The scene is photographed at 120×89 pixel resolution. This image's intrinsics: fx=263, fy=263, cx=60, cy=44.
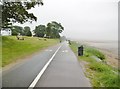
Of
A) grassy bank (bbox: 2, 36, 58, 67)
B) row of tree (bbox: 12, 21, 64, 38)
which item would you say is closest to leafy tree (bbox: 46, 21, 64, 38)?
row of tree (bbox: 12, 21, 64, 38)

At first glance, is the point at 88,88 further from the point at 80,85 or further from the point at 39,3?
the point at 39,3

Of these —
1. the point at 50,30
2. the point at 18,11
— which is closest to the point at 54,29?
the point at 50,30

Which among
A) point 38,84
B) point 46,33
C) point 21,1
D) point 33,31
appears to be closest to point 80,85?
point 38,84

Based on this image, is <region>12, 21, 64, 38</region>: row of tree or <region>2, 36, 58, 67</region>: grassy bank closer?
<region>2, 36, 58, 67</region>: grassy bank

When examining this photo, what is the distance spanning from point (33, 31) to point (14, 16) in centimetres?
12997

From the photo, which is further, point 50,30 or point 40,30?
point 40,30

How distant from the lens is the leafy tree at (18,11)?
36781mm

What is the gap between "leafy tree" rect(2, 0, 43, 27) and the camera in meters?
36.8

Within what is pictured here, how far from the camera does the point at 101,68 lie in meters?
16.1

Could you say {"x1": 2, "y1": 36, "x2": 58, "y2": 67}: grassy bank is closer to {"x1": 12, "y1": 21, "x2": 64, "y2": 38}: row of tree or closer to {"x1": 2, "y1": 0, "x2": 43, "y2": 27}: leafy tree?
{"x1": 2, "y1": 0, "x2": 43, "y2": 27}: leafy tree

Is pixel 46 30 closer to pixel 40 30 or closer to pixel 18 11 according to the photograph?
pixel 40 30

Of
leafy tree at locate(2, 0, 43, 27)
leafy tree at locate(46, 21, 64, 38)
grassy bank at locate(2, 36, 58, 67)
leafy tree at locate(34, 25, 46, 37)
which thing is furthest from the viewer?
leafy tree at locate(34, 25, 46, 37)

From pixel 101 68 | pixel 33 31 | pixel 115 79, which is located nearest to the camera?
pixel 115 79

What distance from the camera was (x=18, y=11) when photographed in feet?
124
